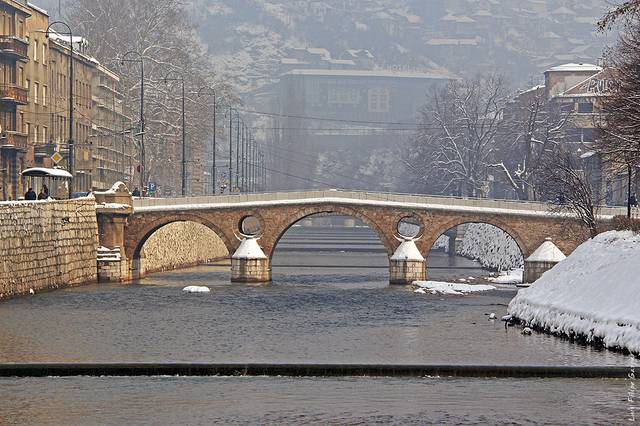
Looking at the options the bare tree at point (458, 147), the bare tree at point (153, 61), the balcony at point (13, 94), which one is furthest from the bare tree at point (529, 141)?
the balcony at point (13, 94)

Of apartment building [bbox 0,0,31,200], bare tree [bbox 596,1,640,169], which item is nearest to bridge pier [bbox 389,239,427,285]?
apartment building [bbox 0,0,31,200]

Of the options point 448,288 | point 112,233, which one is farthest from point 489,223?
point 112,233

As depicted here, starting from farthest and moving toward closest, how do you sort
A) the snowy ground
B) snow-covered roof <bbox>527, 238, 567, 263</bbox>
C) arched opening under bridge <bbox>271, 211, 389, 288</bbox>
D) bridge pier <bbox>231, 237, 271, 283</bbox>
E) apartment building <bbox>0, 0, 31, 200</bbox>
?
arched opening under bridge <bbox>271, 211, 389, 288</bbox>
apartment building <bbox>0, 0, 31, 200</bbox>
bridge pier <bbox>231, 237, 271, 283</bbox>
snow-covered roof <bbox>527, 238, 567, 263</bbox>
the snowy ground

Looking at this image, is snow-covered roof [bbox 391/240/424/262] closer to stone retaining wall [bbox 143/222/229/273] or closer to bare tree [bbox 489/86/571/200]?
bare tree [bbox 489/86/571/200]

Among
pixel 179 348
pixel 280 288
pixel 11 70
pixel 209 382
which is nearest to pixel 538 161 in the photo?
pixel 280 288

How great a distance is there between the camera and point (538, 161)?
12094cm

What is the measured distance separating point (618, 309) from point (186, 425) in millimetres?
22343

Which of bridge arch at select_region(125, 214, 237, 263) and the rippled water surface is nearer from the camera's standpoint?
the rippled water surface

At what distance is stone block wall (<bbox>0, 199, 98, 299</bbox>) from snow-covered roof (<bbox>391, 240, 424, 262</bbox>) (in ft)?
71.3

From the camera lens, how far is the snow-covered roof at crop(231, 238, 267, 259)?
332 feet

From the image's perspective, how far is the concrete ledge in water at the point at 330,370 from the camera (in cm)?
5059

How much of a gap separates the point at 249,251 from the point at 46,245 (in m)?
22.3

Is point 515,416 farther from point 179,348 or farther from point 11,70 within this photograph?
point 11,70

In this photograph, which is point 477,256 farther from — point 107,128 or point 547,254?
point 107,128
